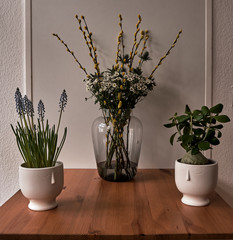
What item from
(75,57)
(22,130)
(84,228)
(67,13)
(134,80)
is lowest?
(84,228)

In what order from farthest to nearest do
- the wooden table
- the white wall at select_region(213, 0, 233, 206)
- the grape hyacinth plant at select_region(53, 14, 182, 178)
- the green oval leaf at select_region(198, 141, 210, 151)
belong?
the white wall at select_region(213, 0, 233, 206) → the grape hyacinth plant at select_region(53, 14, 182, 178) → the green oval leaf at select_region(198, 141, 210, 151) → the wooden table

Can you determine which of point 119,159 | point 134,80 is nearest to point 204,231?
point 119,159

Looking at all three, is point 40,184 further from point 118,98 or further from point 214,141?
point 214,141

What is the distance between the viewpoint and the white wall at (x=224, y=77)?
109 centimetres

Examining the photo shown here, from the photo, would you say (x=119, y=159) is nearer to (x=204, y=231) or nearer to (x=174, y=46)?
(x=204, y=231)

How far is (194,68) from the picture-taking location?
1.10m

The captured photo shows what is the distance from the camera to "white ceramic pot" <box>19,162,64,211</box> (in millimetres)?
690

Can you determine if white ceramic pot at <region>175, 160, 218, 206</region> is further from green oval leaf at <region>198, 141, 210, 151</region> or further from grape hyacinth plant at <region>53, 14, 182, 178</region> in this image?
grape hyacinth plant at <region>53, 14, 182, 178</region>

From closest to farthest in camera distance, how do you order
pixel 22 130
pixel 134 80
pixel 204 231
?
pixel 204 231, pixel 22 130, pixel 134 80

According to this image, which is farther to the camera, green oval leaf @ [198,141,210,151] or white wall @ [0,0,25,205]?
white wall @ [0,0,25,205]

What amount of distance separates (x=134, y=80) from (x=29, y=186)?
0.48 m

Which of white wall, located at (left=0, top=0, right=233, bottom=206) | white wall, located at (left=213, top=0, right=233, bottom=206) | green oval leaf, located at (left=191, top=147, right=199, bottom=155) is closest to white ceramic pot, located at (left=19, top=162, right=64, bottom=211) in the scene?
green oval leaf, located at (left=191, top=147, right=199, bottom=155)

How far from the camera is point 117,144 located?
→ 3.10ft

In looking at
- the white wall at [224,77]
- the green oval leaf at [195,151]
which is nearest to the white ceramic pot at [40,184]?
the green oval leaf at [195,151]
